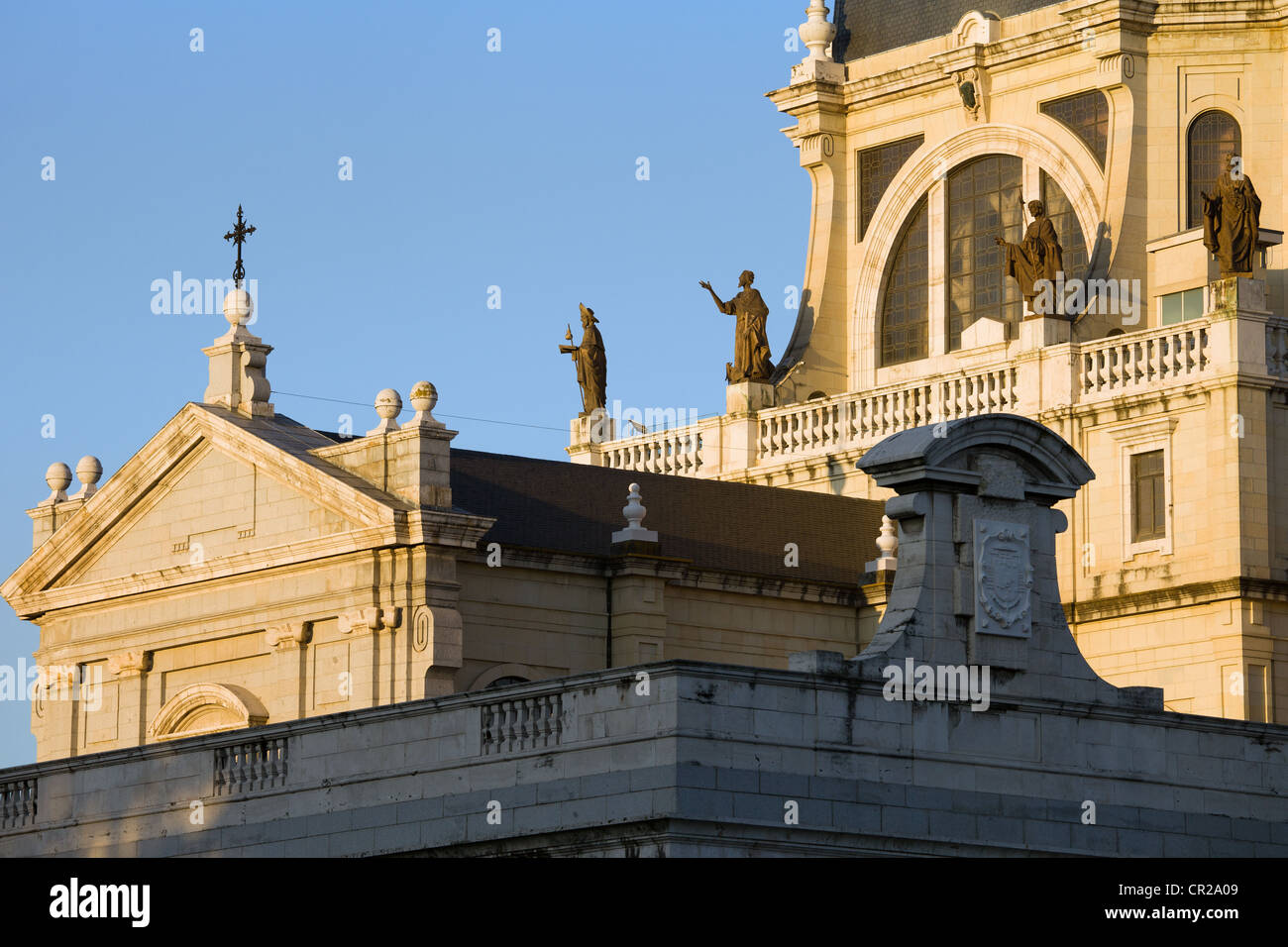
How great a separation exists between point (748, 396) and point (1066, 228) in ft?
25.1

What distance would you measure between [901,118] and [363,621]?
2230 cm

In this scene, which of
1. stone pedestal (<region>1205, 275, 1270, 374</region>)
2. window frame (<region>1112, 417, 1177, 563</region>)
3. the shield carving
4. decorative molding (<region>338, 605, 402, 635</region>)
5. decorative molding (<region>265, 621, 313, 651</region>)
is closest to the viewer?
the shield carving

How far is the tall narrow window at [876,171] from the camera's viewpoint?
71.5 m

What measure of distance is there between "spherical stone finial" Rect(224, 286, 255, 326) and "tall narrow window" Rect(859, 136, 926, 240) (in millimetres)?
17753

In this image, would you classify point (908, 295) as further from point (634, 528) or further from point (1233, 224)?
point (634, 528)

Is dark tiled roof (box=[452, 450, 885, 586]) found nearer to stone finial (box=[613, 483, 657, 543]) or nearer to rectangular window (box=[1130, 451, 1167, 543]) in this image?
stone finial (box=[613, 483, 657, 543])

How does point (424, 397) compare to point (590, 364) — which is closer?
point (424, 397)

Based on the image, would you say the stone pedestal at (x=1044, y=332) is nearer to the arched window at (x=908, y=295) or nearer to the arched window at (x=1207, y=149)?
the arched window at (x=1207, y=149)

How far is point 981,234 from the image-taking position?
6944 cm

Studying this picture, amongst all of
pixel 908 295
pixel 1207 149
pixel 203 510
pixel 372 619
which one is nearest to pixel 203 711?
pixel 203 510

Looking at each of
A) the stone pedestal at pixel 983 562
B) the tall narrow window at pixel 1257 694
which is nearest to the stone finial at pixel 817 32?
the tall narrow window at pixel 1257 694

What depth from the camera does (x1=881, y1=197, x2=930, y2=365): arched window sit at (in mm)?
70438

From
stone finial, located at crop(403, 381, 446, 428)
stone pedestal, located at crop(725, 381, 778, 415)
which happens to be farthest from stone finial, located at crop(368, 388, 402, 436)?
stone pedestal, located at crop(725, 381, 778, 415)
